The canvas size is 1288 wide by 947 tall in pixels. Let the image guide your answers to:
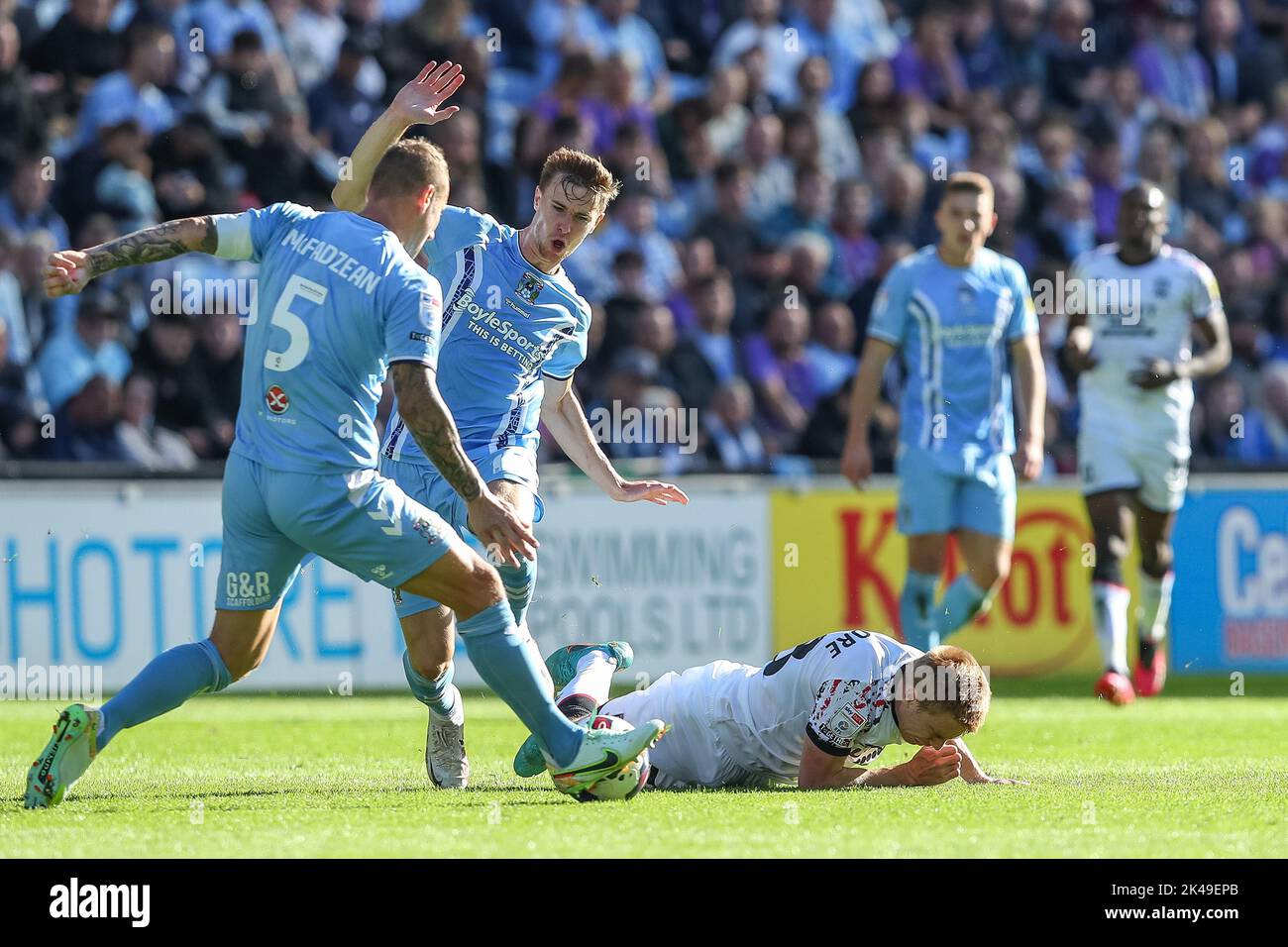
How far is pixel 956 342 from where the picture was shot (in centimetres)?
1075

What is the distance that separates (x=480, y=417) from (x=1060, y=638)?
6698 millimetres

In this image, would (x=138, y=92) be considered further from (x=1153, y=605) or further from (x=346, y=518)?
(x=346, y=518)

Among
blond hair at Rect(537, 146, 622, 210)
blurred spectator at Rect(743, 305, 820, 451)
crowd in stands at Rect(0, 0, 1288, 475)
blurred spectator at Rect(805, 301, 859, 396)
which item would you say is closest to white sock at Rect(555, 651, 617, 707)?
blond hair at Rect(537, 146, 622, 210)

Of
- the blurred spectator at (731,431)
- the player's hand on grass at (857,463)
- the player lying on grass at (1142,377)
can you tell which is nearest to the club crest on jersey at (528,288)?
the player's hand on grass at (857,463)

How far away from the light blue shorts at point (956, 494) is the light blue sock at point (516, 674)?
434cm

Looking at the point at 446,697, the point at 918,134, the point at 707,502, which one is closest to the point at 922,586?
the point at 707,502

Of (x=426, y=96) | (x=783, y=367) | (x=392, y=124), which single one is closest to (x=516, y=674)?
(x=392, y=124)

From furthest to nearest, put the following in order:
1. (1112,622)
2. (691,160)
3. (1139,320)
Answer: (691,160)
(1139,320)
(1112,622)

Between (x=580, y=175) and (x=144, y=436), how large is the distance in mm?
6265

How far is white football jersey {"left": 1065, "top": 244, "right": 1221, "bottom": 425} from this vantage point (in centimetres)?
1193

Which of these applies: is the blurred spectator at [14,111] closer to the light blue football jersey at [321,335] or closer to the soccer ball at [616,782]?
the light blue football jersey at [321,335]
